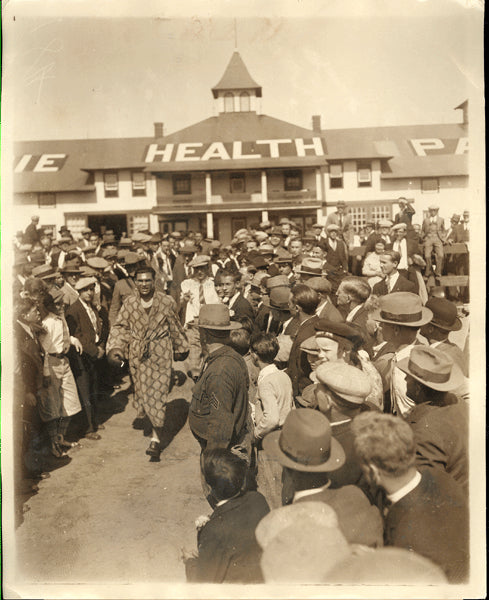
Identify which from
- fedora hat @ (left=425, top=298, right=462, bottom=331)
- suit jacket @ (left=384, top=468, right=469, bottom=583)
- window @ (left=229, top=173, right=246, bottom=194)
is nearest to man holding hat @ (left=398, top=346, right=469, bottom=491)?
suit jacket @ (left=384, top=468, right=469, bottom=583)

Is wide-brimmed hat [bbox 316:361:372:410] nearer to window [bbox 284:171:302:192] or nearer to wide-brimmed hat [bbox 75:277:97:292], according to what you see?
wide-brimmed hat [bbox 75:277:97:292]

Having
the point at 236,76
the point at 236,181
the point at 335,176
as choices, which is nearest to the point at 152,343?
the point at 236,76

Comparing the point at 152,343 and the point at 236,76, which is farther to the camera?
the point at 152,343

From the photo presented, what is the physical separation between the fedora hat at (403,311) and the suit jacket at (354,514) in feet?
4.48

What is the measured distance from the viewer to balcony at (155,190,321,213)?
1043 centimetres

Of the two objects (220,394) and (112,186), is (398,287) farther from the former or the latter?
(112,186)

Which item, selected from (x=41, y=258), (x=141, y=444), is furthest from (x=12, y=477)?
(x=41, y=258)

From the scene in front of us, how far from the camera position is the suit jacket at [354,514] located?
1875 millimetres

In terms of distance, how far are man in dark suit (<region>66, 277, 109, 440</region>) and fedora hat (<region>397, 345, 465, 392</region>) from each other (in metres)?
3.11

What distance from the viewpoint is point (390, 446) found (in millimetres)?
1812

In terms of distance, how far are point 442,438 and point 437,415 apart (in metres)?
0.14

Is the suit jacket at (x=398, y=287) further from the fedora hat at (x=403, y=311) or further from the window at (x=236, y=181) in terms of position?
the window at (x=236, y=181)

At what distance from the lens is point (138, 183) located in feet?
39.8

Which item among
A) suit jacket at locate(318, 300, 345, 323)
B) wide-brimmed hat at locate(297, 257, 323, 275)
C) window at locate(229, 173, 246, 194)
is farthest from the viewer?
window at locate(229, 173, 246, 194)
